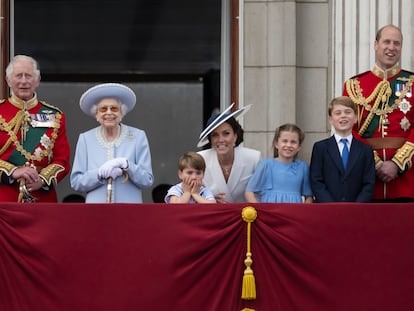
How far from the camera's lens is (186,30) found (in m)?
16.0

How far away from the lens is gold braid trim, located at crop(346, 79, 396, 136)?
10500 millimetres

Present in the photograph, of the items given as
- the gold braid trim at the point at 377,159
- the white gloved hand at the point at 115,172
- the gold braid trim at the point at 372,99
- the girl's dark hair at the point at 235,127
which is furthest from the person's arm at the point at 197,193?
the gold braid trim at the point at 372,99

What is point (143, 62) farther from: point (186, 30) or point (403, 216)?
point (403, 216)

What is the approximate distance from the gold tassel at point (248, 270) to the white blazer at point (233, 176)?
42.4 inches

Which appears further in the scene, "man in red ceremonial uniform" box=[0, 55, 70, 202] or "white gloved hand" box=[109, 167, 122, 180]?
"man in red ceremonial uniform" box=[0, 55, 70, 202]

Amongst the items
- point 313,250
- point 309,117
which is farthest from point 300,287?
point 309,117

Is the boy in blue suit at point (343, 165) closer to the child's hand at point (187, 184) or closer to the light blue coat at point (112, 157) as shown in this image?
the child's hand at point (187, 184)

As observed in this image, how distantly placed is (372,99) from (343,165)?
80 cm

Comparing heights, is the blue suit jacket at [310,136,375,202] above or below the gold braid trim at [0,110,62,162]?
below

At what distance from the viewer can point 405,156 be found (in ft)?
33.6

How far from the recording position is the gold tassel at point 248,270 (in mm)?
9281

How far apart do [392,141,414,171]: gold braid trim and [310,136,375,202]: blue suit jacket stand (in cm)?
33

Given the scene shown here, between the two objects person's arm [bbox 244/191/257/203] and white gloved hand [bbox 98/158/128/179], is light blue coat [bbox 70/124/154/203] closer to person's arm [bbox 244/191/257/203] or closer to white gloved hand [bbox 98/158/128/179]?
white gloved hand [bbox 98/158/128/179]

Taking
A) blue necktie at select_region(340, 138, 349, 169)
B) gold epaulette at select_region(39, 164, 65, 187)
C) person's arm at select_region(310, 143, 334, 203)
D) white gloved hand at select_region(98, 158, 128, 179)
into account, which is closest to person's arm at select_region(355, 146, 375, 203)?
blue necktie at select_region(340, 138, 349, 169)
